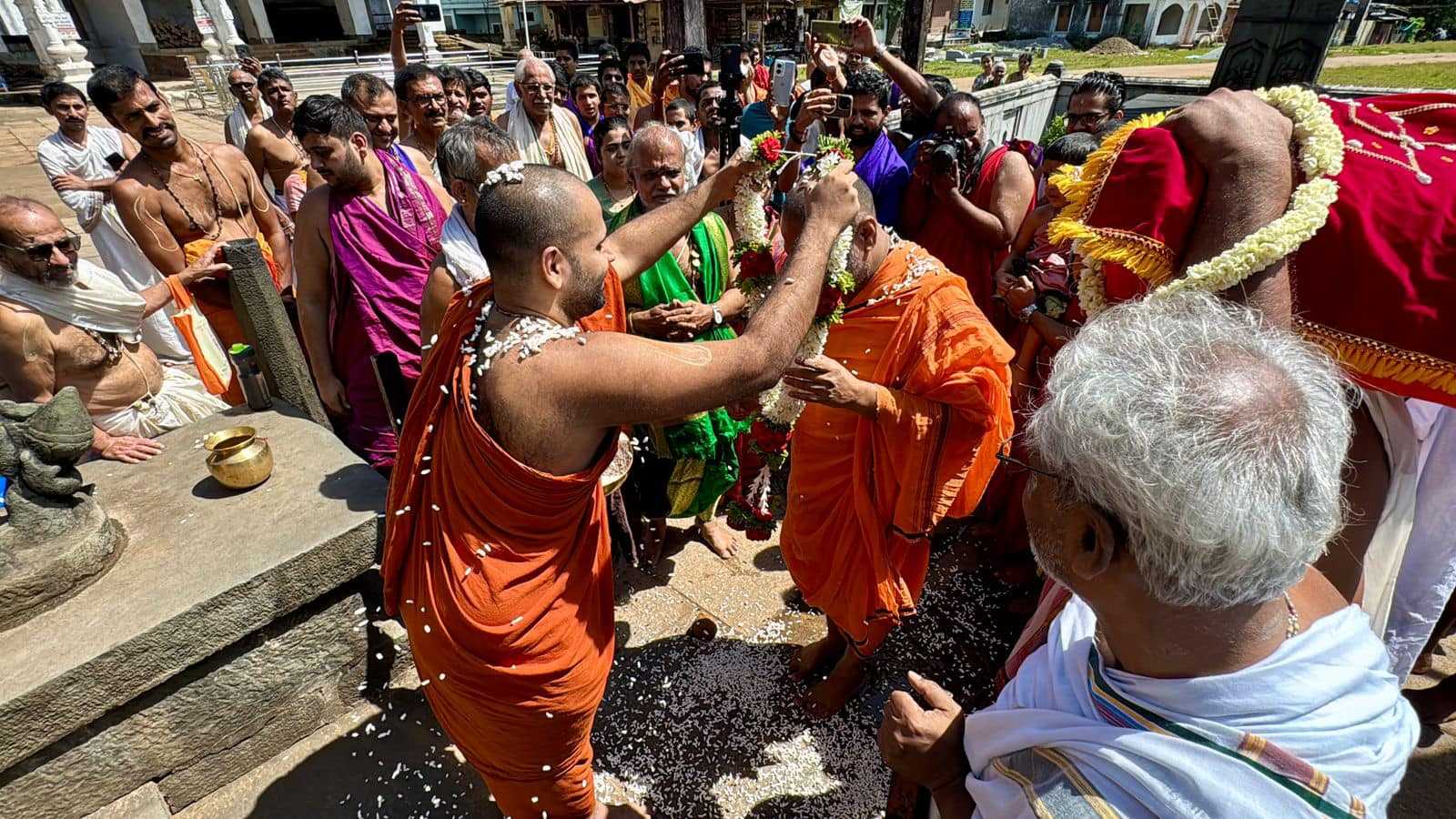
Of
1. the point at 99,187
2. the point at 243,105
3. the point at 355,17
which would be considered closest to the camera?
the point at 99,187

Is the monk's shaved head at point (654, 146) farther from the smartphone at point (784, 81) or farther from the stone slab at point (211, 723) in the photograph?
the stone slab at point (211, 723)

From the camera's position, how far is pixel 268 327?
3.46 metres

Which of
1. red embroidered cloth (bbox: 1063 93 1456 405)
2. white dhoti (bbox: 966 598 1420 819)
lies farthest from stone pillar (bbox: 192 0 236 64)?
white dhoti (bbox: 966 598 1420 819)

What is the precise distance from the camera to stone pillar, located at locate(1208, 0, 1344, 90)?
14.0ft

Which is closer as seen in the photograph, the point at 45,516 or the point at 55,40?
the point at 45,516

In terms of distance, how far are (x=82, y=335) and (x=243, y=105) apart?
16.0ft

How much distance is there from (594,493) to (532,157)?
179 inches

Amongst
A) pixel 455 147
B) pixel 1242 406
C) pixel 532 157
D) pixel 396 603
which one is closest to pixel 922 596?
pixel 396 603

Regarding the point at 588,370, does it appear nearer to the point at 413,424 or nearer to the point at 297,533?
the point at 413,424

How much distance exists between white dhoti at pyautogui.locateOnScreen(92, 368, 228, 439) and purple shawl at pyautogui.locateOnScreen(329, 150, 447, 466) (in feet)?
2.53

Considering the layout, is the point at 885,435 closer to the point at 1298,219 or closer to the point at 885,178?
the point at 1298,219

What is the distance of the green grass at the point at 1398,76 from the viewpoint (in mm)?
18016

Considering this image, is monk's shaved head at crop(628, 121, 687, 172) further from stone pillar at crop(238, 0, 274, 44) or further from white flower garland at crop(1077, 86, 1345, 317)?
stone pillar at crop(238, 0, 274, 44)

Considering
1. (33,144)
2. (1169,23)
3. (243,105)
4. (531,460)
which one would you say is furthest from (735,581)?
(1169,23)
